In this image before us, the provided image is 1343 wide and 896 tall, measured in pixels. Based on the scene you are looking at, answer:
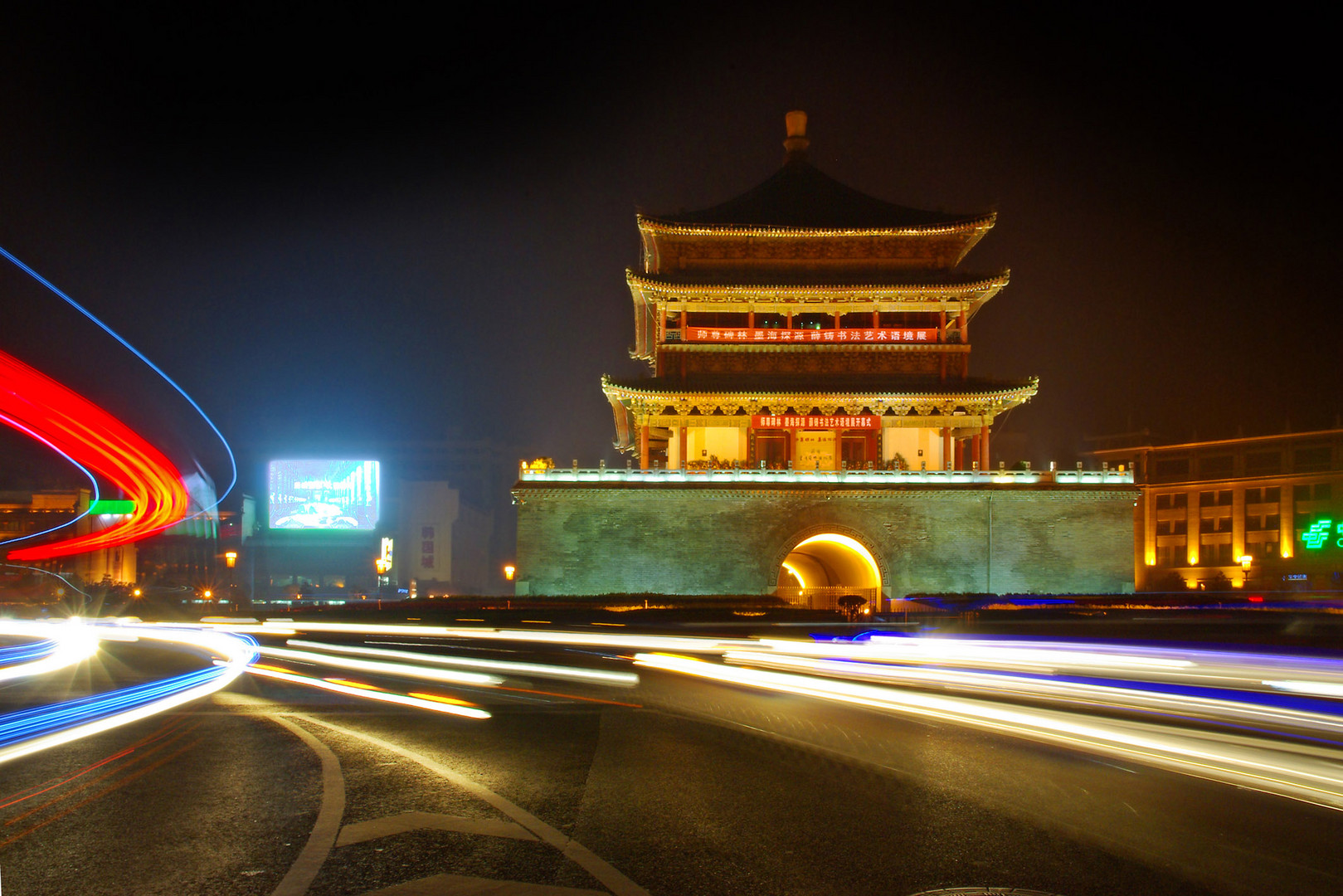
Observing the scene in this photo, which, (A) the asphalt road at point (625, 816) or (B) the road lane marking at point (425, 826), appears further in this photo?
(B) the road lane marking at point (425, 826)

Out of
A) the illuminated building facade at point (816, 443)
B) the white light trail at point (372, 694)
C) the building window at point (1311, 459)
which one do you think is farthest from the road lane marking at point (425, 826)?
the building window at point (1311, 459)

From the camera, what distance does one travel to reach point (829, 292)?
28.8 meters

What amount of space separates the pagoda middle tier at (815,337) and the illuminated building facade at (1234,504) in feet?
85.5

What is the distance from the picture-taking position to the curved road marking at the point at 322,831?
3867mm

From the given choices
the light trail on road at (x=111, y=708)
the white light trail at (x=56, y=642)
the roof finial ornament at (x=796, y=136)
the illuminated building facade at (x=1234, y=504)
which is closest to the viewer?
the light trail on road at (x=111, y=708)

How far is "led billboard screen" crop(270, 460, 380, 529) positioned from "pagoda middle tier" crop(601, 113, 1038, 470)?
79.3 ft

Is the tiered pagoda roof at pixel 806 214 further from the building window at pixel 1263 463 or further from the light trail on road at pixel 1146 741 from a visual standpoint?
the building window at pixel 1263 463

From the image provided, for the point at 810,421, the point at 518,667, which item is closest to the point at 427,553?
the point at 810,421

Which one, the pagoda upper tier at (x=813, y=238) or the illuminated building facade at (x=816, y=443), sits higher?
the pagoda upper tier at (x=813, y=238)

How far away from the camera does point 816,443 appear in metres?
31.1

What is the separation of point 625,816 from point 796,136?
107 ft

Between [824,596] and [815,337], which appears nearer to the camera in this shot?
[824,596]

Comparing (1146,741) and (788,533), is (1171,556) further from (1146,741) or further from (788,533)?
(1146,741)

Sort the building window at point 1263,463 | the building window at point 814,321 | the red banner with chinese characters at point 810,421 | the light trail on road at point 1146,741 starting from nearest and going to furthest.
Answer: the light trail on road at point 1146,741 → the red banner with chinese characters at point 810,421 → the building window at point 814,321 → the building window at point 1263,463
